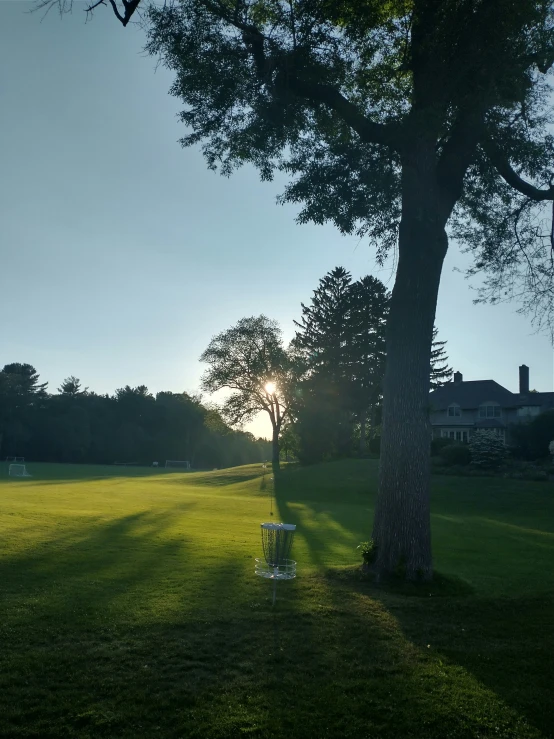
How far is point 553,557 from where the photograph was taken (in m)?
16.6

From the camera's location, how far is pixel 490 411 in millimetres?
62875

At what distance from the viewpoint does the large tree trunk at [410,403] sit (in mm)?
11172

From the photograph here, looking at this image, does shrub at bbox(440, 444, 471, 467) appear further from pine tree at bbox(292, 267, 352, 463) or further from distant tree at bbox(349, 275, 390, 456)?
distant tree at bbox(349, 275, 390, 456)

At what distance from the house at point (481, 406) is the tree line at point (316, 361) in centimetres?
675

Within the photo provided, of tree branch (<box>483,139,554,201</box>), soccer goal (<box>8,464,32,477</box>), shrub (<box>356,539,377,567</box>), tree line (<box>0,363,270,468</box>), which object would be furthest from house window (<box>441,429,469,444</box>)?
shrub (<box>356,539,377,567</box>)

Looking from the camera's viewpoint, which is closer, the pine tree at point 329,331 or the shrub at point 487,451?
the shrub at point 487,451

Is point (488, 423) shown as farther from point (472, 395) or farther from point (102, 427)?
point (102, 427)

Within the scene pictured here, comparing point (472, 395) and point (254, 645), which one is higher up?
point (472, 395)

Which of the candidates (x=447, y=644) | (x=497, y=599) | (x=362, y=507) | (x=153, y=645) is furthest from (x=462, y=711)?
(x=362, y=507)

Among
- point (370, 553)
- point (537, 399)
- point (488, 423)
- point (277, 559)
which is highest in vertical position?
point (537, 399)

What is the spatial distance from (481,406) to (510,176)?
52350 millimetres

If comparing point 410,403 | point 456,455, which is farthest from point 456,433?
point 410,403

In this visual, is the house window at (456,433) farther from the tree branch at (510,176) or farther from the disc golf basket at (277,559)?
the disc golf basket at (277,559)

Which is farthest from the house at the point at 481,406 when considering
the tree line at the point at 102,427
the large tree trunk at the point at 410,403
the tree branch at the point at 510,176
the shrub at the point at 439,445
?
the large tree trunk at the point at 410,403
